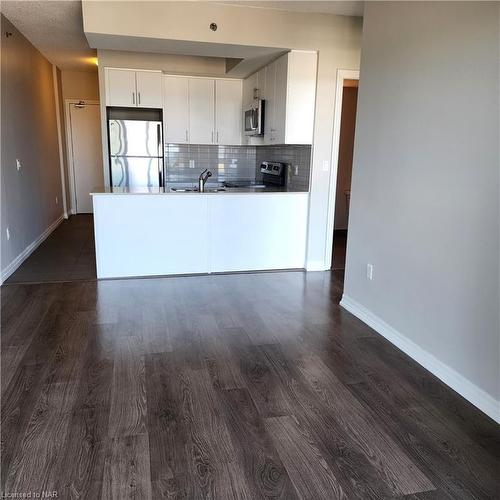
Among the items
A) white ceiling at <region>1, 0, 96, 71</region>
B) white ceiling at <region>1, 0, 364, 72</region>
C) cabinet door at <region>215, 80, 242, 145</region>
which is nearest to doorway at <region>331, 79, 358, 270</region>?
cabinet door at <region>215, 80, 242, 145</region>

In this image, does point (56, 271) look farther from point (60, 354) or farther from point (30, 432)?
point (30, 432)

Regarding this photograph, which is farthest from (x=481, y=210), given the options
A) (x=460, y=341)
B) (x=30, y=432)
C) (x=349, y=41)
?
(x=349, y=41)

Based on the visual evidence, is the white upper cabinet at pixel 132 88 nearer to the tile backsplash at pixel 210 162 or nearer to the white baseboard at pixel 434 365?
the tile backsplash at pixel 210 162

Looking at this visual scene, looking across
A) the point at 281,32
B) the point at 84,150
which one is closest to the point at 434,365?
the point at 281,32

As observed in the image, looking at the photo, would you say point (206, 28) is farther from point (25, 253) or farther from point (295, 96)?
point (25, 253)

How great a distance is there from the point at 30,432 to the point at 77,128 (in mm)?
7208

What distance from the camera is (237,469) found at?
1.81 metres

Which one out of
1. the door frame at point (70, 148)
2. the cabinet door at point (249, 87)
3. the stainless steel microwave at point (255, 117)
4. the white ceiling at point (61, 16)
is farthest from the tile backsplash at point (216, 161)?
the door frame at point (70, 148)

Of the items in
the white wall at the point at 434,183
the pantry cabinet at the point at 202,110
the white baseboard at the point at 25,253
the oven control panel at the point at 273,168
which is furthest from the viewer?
the pantry cabinet at the point at 202,110

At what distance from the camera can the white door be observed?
26.5 feet

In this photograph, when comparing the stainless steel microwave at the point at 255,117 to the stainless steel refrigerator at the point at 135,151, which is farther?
the stainless steel refrigerator at the point at 135,151

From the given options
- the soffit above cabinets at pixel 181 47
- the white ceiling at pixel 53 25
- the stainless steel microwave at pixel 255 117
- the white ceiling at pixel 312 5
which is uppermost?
the white ceiling at pixel 312 5

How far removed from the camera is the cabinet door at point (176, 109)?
5949 millimetres

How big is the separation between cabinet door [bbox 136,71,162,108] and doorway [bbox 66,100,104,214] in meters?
2.75
